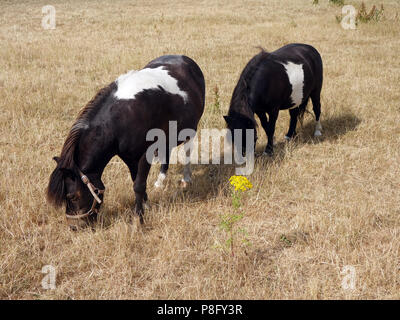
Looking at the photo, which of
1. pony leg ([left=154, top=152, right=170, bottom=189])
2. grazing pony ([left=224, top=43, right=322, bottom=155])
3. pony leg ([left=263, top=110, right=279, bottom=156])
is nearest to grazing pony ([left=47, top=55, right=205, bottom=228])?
pony leg ([left=154, top=152, right=170, bottom=189])

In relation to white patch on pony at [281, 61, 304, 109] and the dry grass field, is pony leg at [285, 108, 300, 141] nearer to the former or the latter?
the dry grass field

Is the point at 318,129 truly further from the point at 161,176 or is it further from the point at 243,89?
the point at 161,176

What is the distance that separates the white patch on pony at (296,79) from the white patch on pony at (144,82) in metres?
2.16

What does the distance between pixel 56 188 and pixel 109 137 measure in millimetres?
695

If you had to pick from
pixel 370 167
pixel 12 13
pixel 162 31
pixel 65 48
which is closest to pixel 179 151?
pixel 370 167

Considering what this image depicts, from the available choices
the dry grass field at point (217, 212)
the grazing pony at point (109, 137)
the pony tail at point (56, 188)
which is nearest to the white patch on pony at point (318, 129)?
the dry grass field at point (217, 212)

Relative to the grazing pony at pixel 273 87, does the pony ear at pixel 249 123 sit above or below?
below

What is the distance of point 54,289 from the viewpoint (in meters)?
3.18

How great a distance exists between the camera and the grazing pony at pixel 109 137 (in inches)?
136

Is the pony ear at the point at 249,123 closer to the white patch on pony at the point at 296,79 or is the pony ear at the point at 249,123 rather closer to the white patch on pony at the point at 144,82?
the white patch on pony at the point at 144,82

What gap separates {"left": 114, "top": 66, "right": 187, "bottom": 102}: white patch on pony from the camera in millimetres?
3812

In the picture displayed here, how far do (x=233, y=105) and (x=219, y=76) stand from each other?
15.7ft
